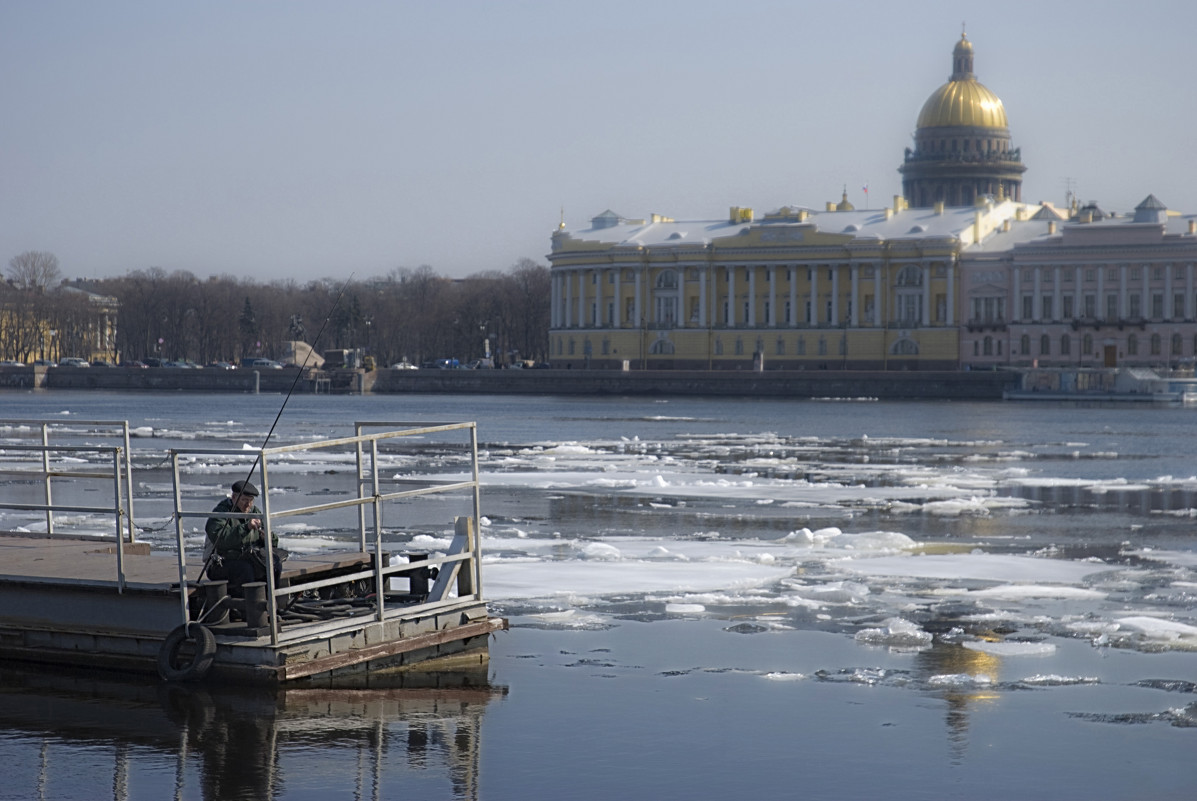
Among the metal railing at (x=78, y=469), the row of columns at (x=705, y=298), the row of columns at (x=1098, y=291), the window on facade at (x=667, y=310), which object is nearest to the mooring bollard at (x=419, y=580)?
the metal railing at (x=78, y=469)

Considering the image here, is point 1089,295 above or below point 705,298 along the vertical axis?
below

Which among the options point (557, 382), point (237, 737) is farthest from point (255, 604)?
point (557, 382)

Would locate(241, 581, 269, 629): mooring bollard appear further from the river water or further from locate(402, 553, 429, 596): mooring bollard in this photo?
locate(402, 553, 429, 596): mooring bollard

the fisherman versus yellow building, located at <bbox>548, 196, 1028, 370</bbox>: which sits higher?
yellow building, located at <bbox>548, 196, 1028, 370</bbox>

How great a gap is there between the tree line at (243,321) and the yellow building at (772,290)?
12120 millimetres

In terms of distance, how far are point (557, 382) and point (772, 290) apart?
20.9m

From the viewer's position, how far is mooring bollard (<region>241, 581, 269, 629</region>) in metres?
11.3

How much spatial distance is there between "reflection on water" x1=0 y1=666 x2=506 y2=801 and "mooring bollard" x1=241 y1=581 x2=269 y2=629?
46cm

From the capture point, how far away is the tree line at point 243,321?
435 ft

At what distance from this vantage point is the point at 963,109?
135m

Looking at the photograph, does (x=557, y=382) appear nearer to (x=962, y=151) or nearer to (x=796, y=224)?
(x=796, y=224)

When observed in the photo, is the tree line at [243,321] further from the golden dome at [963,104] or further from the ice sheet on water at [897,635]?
the ice sheet on water at [897,635]

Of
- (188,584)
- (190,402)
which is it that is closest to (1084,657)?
(188,584)

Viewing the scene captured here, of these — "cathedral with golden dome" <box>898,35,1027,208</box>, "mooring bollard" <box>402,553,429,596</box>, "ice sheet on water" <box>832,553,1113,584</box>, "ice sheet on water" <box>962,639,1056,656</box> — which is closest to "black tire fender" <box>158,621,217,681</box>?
"mooring bollard" <box>402,553,429,596</box>
